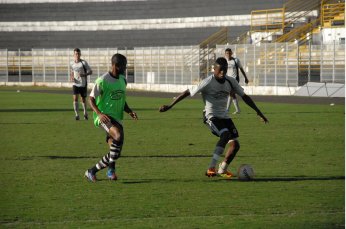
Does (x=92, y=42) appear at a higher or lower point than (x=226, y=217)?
higher

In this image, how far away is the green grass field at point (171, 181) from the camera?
31.1 feet

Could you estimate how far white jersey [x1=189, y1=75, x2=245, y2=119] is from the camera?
13.1 meters

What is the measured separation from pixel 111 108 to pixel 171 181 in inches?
52.6

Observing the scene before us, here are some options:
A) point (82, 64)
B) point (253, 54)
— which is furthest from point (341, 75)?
point (82, 64)

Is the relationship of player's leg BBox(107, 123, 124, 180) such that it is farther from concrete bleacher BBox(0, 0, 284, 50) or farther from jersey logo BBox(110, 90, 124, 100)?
concrete bleacher BBox(0, 0, 284, 50)

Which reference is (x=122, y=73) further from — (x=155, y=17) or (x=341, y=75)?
(x=155, y=17)

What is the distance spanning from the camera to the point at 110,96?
12.9 metres

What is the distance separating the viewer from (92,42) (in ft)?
233

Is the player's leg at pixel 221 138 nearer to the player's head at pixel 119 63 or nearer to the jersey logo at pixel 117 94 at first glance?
the jersey logo at pixel 117 94

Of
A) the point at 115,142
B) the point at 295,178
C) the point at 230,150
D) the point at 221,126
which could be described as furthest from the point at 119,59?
the point at 295,178

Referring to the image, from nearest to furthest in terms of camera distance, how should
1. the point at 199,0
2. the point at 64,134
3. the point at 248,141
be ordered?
the point at 248,141 < the point at 64,134 < the point at 199,0

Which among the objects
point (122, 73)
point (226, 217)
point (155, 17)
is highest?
point (155, 17)

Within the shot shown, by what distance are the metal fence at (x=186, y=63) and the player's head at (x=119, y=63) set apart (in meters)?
30.6

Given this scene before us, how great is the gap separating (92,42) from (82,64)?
44.1 metres
